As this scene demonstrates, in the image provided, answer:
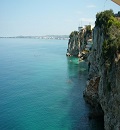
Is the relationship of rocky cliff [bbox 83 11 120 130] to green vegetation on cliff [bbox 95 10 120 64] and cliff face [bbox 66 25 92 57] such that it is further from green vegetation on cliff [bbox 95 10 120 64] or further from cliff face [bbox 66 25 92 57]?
cliff face [bbox 66 25 92 57]

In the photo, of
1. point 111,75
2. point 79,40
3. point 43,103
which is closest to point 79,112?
point 43,103

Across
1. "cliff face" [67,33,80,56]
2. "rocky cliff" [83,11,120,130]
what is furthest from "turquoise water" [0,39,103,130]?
"cliff face" [67,33,80,56]

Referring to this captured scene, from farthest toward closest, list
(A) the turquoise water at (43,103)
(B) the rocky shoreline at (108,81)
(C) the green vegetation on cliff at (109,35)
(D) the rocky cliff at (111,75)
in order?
(A) the turquoise water at (43,103) < (C) the green vegetation on cliff at (109,35) < (B) the rocky shoreline at (108,81) < (D) the rocky cliff at (111,75)

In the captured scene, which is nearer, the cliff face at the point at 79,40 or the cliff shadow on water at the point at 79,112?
the cliff shadow on water at the point at 79,112

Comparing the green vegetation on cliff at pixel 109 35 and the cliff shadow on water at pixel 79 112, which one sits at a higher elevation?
the green vegetation on cliff at pixel 109 35

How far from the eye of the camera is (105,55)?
3198cm

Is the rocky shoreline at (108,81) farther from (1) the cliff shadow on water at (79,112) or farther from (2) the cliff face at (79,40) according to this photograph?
(2) the cliff face at (79,40)

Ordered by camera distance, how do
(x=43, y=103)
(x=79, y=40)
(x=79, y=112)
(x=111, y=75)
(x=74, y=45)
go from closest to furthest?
(x=111, y=75) < (x=79, y=112) < (x=43, y=103) < (x=79, y=40) < (x=74, y=45)

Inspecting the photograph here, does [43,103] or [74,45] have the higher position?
[74,45]

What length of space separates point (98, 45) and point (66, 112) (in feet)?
48.2

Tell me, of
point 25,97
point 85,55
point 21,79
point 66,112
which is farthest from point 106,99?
point 85,55

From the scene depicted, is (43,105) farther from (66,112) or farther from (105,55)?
(105,55)

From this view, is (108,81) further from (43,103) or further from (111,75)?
(43,103)

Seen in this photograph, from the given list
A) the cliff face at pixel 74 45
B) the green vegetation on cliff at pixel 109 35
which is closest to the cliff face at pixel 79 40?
the cliff face at pixel 74 45
